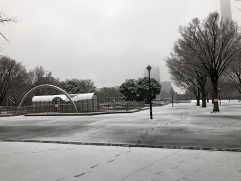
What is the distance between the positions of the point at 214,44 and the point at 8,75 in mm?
39615

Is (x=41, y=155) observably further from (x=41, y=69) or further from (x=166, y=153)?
(x=41, y=69)

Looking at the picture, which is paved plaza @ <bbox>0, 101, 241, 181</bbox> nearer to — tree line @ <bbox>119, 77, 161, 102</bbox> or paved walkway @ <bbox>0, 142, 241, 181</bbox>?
paved walkway @ <bbox>0, 142, 241, 181</bbox>

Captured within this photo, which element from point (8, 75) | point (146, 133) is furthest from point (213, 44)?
point (8, 75)

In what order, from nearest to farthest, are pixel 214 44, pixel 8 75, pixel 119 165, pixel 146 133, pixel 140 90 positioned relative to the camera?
pixel 119 165 < pixel 146 133 < pixel 214 44 < pixel 8 75 < pixel 140 90

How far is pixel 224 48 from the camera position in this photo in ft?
82.8

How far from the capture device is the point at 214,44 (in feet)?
82.0

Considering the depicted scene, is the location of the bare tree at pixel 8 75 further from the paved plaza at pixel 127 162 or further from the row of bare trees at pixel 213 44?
the paved plaza at pixel 127 162

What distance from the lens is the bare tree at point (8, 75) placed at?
4567 cm

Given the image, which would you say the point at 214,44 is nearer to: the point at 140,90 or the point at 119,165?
the point at 119,165

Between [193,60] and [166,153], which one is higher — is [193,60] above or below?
above

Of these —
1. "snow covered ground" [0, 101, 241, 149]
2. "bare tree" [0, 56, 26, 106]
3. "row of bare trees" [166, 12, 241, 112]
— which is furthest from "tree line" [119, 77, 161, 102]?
"snow covered ground" [0, 101, 241, 149]

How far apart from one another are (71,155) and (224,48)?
2356 cm

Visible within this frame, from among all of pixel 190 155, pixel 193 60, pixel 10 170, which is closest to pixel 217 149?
pixel 190 155

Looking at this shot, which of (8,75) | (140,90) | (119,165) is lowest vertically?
(119,165)
